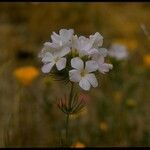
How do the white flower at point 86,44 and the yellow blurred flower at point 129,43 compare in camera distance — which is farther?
the yellow blurred flower at point 129,43

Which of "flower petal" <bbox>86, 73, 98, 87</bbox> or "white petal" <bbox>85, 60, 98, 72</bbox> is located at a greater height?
"white petal" <bbox>85, 60, 98, 72</bbox>

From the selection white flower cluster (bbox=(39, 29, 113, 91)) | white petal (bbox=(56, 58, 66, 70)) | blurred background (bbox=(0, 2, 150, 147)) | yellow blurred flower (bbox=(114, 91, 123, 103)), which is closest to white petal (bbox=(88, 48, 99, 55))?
white flower cluster (bbox=(39, 29, 113, 91))

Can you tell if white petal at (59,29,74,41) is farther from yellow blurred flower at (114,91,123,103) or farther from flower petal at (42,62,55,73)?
yellow blurred flower at (114,91,123,103)

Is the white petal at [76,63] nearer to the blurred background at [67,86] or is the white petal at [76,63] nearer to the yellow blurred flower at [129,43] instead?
the blurred background at [67,86]

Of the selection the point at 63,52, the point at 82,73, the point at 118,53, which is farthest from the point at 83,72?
the point at 118,53

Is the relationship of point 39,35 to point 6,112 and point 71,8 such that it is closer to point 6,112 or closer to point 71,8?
point 71,8

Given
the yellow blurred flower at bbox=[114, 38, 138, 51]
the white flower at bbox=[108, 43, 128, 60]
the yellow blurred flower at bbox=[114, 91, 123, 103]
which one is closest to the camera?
the white flower at bbox=[108, 43, 128, 60]

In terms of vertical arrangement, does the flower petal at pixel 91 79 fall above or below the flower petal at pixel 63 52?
below

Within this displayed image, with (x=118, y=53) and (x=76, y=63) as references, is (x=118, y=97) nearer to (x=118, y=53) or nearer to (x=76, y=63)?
(x=118, y=53)

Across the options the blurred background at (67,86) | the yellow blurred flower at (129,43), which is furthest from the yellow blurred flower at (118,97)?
the yellow blurred flower at (129,43)
